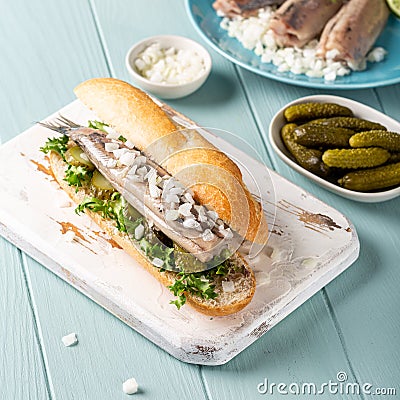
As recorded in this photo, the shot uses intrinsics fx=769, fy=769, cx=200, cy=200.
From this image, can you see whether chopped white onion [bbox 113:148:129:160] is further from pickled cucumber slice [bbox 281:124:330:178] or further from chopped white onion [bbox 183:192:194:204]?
pickled cucumber slice [bbox 281:124:330:178]

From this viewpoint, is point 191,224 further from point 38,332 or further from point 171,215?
point 38,332

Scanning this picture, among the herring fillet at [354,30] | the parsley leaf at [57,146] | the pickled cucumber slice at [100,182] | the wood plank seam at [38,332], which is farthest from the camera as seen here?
the herring fillet at [354,30]

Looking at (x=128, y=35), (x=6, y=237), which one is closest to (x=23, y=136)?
(x=6, y=237)

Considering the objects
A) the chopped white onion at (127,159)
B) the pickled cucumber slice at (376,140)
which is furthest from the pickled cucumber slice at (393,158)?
the chopped white onion at (127,159)

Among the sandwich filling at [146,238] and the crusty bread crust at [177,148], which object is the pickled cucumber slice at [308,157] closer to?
the crusty bread crust at [177,148]

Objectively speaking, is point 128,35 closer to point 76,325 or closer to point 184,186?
point 184,186

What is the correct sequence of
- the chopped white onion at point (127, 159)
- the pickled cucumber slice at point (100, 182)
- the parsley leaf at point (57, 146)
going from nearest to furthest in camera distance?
1. the chopped white onion at point (127, 159)
2. the pickled cucumber slice at point (100, 182)
3. the parsley leaf at point (57, 146)

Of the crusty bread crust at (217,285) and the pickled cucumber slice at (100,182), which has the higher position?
the pickled cucumber slice at (100,182)

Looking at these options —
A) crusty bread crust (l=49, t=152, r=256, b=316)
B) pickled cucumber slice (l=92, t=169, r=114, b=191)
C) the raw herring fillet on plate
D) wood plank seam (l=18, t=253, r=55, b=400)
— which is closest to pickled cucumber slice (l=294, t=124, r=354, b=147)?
crusty bread crust (l=49, t=152, r=256, b=316)
